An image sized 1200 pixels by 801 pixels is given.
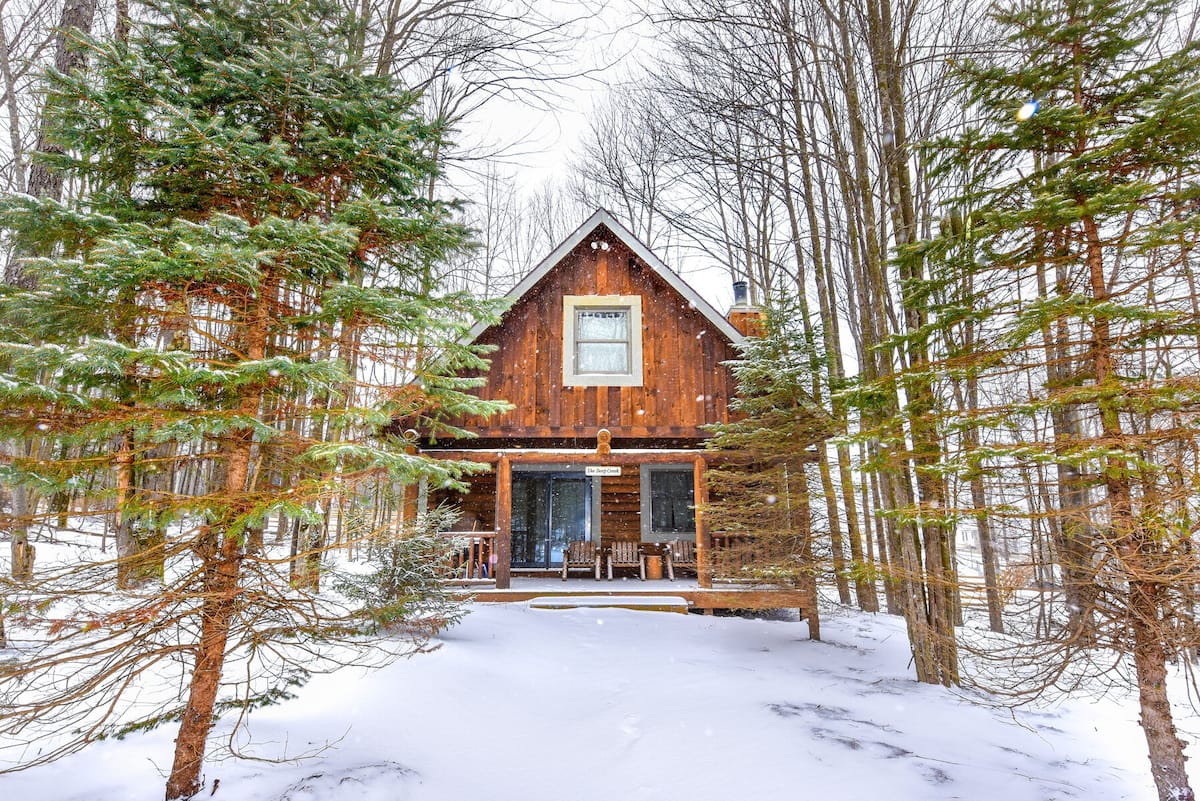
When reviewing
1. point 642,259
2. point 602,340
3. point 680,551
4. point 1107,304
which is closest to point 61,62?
point 602,340

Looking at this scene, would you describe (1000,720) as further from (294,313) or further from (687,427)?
(294,313)

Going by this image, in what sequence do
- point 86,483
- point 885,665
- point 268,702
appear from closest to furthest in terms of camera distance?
point 86,483
point 268,702
point 885,665

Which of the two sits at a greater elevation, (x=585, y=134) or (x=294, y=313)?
(x=585, y=134)

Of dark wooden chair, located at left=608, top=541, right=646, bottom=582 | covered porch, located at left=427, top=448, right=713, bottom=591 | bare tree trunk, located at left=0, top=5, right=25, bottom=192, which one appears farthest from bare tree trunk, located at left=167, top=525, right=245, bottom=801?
dark wooden chair, located at left=608, top=541, right=646, bottom=582

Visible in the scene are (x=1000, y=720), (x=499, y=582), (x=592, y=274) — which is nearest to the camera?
(x=1000, y=720)

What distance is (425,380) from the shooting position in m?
4.13

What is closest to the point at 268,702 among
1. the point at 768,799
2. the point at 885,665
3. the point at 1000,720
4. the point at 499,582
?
the point at 768,799

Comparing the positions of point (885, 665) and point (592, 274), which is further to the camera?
point (592, 274)

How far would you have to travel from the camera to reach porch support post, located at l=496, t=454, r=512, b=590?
9938mm

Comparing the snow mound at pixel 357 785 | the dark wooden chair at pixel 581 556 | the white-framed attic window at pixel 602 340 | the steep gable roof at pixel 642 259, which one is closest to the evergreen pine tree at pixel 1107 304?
the snow mound at pixel 357 785

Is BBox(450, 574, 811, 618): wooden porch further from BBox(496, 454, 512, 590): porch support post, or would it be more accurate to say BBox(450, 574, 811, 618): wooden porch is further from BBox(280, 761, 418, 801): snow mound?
BBox(280, 761, 418, 801): snow mound

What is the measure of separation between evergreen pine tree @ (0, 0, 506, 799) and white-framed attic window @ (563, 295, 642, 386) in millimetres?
6047

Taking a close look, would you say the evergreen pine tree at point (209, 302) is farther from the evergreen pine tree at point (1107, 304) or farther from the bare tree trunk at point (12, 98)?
the bare tree trunk at point (12, 98)

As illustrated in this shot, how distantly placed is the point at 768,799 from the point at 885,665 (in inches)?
A: 181
